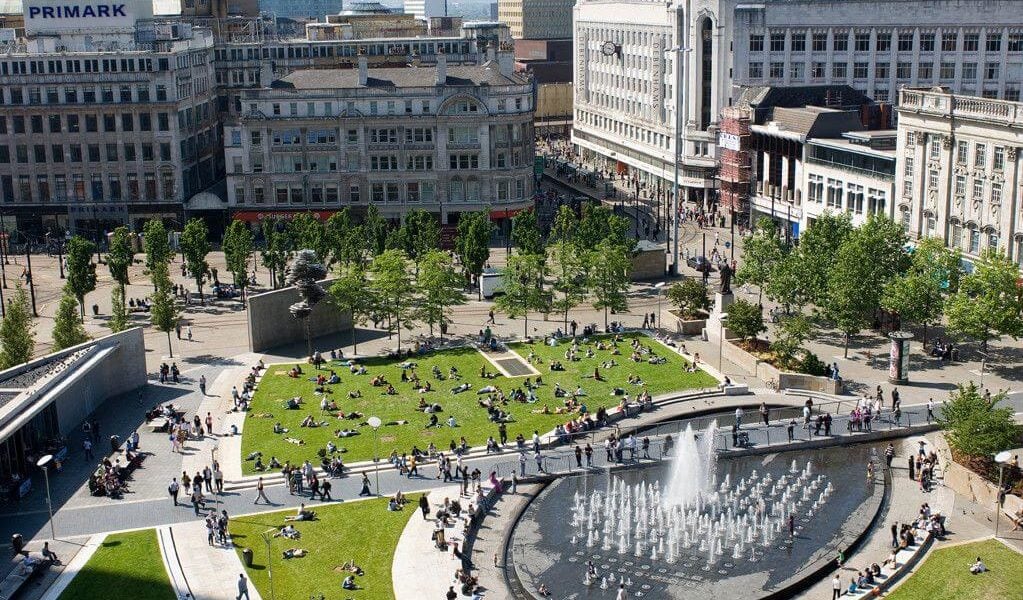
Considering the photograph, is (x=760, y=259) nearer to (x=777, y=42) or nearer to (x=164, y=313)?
(x=164, y=313)

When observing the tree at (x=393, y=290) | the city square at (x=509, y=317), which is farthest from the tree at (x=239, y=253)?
the tree at (x=393, y=290)

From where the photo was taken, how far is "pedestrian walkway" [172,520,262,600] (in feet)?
183

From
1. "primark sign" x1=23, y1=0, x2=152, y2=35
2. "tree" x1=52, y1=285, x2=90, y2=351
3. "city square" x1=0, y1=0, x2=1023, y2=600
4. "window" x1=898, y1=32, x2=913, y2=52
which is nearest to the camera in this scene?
"city square" x1=0, y1=0, x2=1023, y2=600

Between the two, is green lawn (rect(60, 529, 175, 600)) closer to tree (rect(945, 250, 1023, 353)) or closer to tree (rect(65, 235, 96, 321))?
tree (rect(65, 235, 96, 321))

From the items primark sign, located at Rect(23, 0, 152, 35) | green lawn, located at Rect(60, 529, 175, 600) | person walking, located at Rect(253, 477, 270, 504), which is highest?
primark sign, located at Rect(23, 0, 152, 35)

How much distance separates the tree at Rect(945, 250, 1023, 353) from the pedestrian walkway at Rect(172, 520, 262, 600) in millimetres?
51153

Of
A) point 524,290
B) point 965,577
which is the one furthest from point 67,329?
point 965,577

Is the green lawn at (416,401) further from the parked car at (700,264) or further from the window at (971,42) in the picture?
the window at (971,42)

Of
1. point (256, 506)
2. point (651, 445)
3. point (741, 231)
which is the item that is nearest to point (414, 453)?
point (256, 506)

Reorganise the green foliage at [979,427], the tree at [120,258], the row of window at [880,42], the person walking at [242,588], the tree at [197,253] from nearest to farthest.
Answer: the person walking at [242,588]
the green foliage at [979,427]
the tree at [120,258]
the tree at [197,253]
the row of window at [880,42]

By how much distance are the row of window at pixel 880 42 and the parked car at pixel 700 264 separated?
37005mm

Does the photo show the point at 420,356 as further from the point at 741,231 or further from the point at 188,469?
the point at 741,231

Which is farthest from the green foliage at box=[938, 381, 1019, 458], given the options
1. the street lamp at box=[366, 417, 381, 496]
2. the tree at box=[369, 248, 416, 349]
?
the tree at box=[369, 248, 416, 349]

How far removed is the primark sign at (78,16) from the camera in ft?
466
